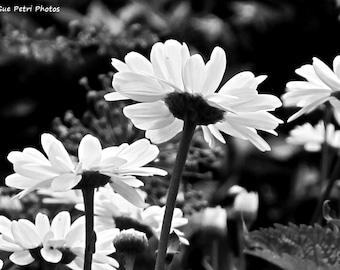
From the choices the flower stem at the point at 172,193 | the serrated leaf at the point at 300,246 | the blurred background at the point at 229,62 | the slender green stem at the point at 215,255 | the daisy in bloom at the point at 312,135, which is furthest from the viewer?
the blurred background at the point at 229,62

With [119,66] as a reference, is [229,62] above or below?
below

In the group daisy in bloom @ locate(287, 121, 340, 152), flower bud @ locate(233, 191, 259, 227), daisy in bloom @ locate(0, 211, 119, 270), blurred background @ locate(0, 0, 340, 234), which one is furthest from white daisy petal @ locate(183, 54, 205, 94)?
blurred background @ locate(0, 0, 340, 234)

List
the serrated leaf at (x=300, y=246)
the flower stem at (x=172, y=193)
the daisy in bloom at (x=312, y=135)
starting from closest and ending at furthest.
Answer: the flower stem at (x=172, y=193)
the serrated leaf at (x=300, y=246)
the daisy in bloom at (x=312, y=135)

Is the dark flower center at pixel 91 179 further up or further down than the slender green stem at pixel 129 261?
further up

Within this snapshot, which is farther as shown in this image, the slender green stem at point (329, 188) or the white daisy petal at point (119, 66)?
the slender green stem at point (329, 188)

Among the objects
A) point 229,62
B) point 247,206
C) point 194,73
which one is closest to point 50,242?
point 194,73

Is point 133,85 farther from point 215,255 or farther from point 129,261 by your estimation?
point 215,255

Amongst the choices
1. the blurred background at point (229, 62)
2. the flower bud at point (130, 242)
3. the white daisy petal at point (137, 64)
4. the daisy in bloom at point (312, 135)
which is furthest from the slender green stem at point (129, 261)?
the blurred background at point (229, 62)

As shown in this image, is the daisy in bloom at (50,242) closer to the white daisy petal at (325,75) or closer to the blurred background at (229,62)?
the white daisy petal at (325,75)

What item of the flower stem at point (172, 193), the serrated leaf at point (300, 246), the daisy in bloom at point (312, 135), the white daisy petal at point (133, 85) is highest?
the white daisy petal at point (133, 85)
